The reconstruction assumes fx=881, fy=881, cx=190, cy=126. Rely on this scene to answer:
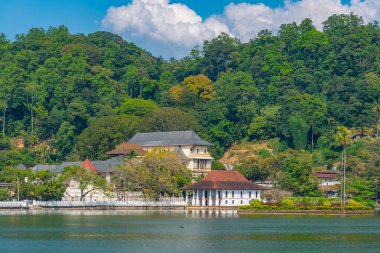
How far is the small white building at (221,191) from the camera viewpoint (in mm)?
110194

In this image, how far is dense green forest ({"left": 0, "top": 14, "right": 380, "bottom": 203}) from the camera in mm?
141875

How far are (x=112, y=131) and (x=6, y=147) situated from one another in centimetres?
2030

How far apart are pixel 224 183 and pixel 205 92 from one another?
187 feet

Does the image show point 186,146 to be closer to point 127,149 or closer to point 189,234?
point 127,149

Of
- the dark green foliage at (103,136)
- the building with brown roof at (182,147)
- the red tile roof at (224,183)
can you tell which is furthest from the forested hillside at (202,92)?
the red tile roof at (224,183)

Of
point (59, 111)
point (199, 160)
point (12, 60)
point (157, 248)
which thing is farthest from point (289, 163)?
point (12, 60)

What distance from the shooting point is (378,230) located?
7044 cm

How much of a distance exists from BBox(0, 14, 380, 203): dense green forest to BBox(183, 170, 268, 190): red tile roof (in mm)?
18323

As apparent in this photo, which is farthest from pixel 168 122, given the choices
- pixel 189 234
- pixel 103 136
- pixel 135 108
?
pixel 189 234

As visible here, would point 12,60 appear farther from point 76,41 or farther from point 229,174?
point 229,174

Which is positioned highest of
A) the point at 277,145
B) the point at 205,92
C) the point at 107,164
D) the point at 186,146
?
the point at 205,92

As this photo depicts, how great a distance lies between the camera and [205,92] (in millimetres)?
166125

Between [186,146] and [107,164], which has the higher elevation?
[186,146]

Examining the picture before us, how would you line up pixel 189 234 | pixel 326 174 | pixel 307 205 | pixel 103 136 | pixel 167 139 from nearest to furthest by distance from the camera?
pixel 189 234 < pixel 307 205 < pixel 326 174 < pixel 167 139 < pixel 103 136
